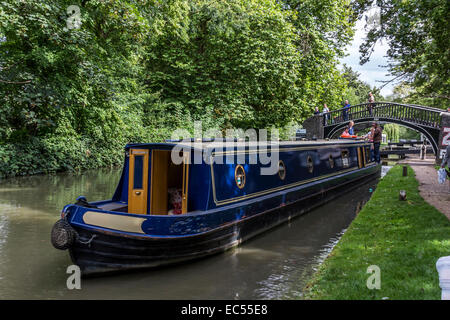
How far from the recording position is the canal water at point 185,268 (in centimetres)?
561

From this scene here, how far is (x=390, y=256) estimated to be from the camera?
5887 millimetres

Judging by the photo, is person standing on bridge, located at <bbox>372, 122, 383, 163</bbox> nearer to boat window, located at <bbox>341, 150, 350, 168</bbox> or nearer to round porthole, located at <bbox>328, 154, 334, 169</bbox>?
boat window, located at <bbox>341, 150, 350, 168</bbox>

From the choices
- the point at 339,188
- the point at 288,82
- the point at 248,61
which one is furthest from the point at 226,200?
the point at 288,82

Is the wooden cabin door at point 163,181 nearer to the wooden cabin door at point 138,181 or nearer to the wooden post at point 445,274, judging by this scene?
the wooden cabin door at point 138,181

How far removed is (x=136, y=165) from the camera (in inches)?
301

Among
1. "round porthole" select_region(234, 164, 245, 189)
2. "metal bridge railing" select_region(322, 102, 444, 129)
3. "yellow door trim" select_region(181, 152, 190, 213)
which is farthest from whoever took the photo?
"metal bridge railing" select_region(322, 102, 444, 129)

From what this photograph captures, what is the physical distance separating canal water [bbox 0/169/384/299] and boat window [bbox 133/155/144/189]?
1.78 meters

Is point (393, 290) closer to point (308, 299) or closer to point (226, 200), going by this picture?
point (308, 299)

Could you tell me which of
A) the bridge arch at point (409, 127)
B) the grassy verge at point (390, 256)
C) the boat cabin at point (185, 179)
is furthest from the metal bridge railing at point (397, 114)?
the boat cabin at point (185, 179)

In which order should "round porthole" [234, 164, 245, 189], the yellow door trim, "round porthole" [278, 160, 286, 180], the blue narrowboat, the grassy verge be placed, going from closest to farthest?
the grassy verge
the blue narrowboat
the yellow door trim
"round porthole" [234, 164, 245, 189]
"round porthole" [278, 160, 286, 180]

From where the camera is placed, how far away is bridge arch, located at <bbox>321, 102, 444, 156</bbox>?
73.9 feet
